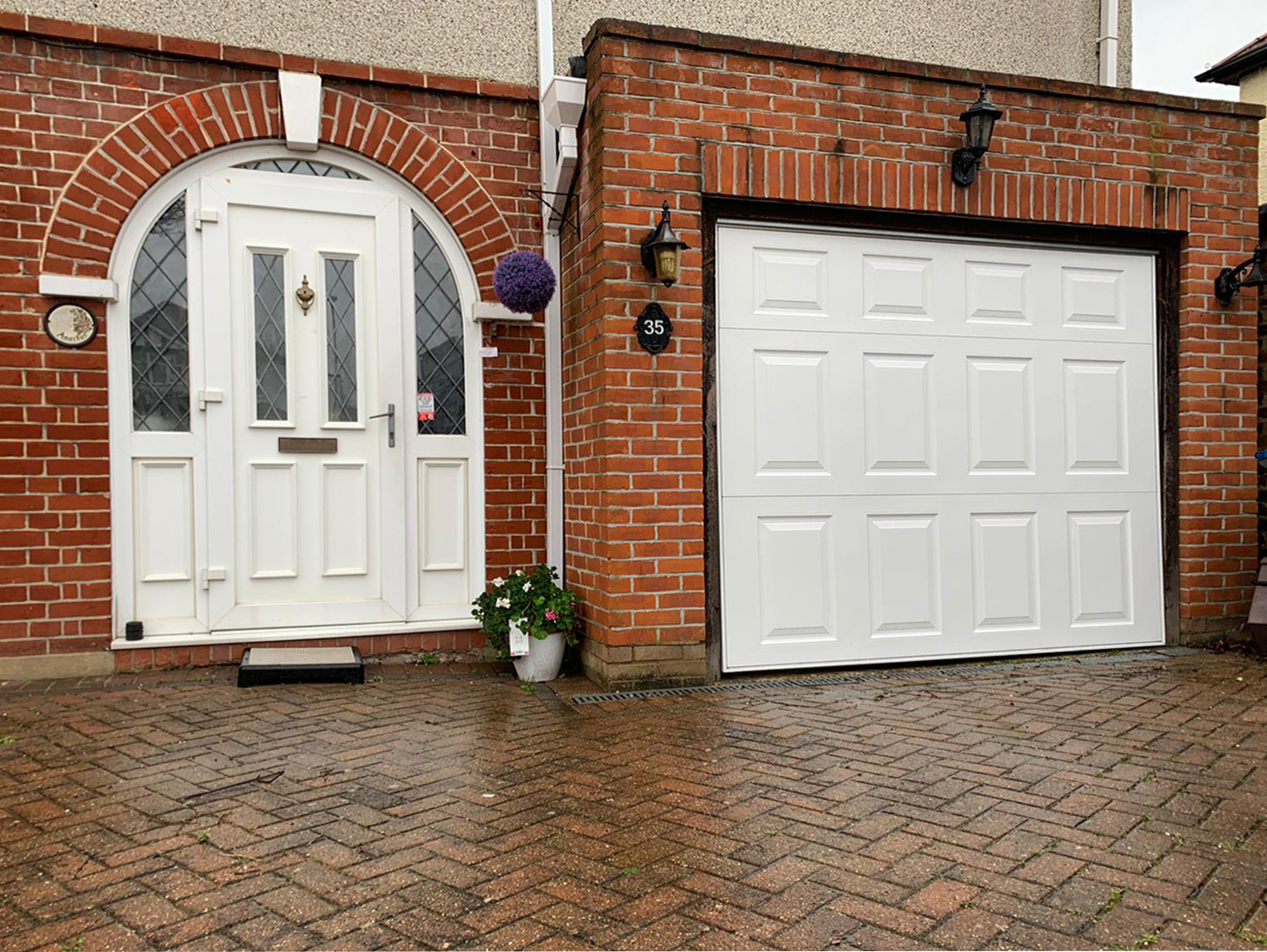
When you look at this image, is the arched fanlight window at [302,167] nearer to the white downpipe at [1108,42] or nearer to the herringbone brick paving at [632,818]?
the herringbone brick paving at [632,818]

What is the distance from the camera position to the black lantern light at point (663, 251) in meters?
4.58

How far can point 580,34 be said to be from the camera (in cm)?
561

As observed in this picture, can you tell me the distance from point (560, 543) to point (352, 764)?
2.13 metres

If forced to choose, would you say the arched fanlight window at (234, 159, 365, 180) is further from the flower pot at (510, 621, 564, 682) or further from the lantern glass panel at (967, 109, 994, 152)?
the lantern glass panel at (967, 109, 994, 152)

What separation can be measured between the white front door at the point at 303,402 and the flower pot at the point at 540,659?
802 mm

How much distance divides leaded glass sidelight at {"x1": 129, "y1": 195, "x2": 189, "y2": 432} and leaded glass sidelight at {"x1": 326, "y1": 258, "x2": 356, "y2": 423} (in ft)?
2.27

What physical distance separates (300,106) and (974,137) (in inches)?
137

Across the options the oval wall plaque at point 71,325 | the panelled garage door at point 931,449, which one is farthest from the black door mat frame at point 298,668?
the panelled garage door at point 931,449

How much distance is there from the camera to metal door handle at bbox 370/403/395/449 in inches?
205

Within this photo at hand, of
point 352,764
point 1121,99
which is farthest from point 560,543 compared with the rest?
point 1121,99

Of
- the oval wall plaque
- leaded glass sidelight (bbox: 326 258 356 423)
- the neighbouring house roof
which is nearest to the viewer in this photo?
the oval wall plaque

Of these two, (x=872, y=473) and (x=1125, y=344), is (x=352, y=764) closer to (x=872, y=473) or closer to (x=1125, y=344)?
(x=872, y=473)

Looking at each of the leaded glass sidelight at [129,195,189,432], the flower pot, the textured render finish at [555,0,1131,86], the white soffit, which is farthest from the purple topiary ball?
the flower pot

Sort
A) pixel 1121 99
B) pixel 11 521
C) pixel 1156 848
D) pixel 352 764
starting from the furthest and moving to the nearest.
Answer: pixel 1121 99 → pixel 11 521 → pixel 352 764 → pixel 1156 848
